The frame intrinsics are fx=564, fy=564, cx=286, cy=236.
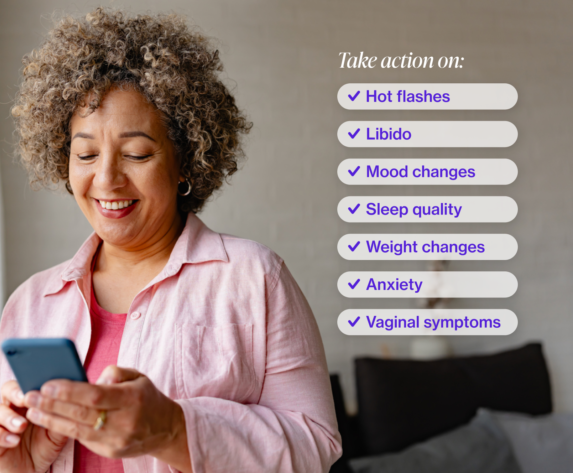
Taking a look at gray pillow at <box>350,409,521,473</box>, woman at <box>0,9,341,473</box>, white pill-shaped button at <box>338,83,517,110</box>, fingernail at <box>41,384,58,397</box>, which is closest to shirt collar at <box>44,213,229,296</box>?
woman at <box>0,9,341,473</box>

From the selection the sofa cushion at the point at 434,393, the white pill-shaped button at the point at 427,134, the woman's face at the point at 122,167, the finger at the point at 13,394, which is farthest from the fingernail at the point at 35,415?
the white pill-shaped button at the point at 427,134

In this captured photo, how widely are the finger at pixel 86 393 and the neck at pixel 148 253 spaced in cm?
53

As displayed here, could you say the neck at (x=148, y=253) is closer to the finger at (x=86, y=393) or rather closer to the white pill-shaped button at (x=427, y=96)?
the finger at (x=86, y=393)

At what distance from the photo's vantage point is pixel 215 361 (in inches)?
42.0

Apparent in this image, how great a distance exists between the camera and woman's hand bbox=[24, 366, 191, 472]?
0.72 metres

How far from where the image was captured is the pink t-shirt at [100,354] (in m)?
1.07

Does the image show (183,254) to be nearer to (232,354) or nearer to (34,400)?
(232,354)

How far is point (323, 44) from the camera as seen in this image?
298 centimetres

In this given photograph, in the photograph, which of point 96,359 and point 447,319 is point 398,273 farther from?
point 96,359

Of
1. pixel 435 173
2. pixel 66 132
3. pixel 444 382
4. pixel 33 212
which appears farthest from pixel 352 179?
pixel 66 132

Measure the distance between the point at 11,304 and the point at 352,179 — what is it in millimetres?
2055

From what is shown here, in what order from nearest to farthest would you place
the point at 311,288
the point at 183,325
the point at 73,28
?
the point at 183,325, the point at 73,28, the point at 311,288

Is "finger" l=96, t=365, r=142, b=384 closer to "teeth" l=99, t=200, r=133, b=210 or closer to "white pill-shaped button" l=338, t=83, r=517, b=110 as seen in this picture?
"teeth" l=99, t=200, r=133, b=210

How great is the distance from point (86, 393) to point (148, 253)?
0.58m
